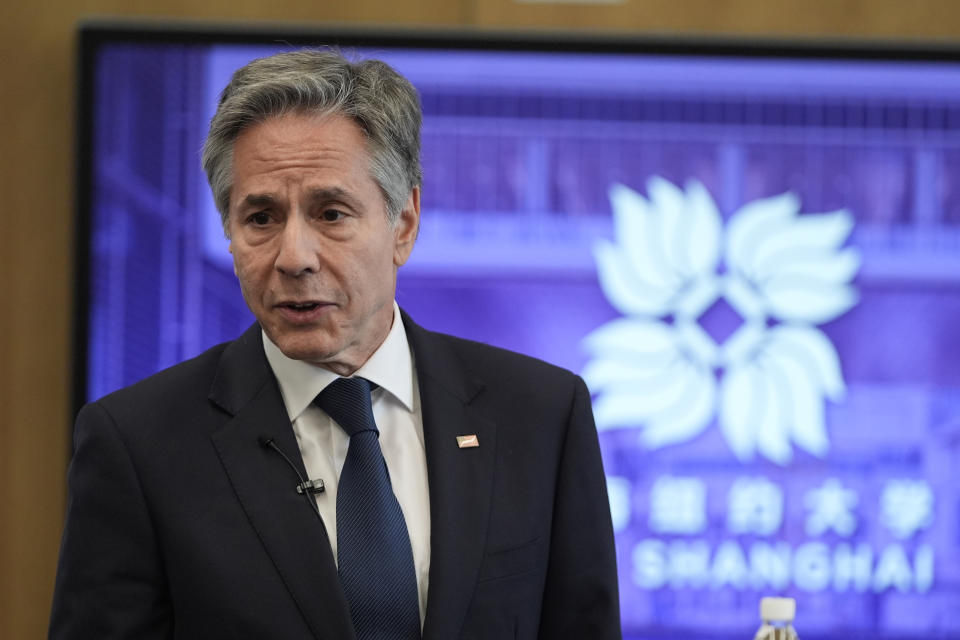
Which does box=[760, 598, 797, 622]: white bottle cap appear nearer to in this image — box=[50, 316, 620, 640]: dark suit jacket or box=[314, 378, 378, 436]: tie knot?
box=[50, 316, 620, 640]: dark suit jacket

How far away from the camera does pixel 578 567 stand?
5.24ft

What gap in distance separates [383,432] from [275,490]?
19cm

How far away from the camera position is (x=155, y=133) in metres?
2.98

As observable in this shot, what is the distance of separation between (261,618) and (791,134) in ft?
7.08

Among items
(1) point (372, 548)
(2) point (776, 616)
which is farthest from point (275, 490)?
(2) point (776, 616)

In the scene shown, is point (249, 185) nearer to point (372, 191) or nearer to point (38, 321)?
point (372, 191)

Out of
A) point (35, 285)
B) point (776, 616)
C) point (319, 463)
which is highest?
point (35, 285)

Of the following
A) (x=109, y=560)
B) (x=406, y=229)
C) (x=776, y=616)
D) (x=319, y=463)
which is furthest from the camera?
(x=776, y=616)

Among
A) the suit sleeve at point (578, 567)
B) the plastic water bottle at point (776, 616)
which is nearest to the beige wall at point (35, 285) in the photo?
the suit sleeve at point (578, 567)

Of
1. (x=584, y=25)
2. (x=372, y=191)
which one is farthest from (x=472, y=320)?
(x=372, y=191)

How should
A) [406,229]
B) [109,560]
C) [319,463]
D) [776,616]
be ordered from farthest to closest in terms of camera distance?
[776,616]
[406,229]
[319,463]
[109,560]

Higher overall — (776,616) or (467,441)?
(467,441)

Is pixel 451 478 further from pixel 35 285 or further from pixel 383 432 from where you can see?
pixel 35 285

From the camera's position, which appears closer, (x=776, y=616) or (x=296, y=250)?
(x=296, y=250)
